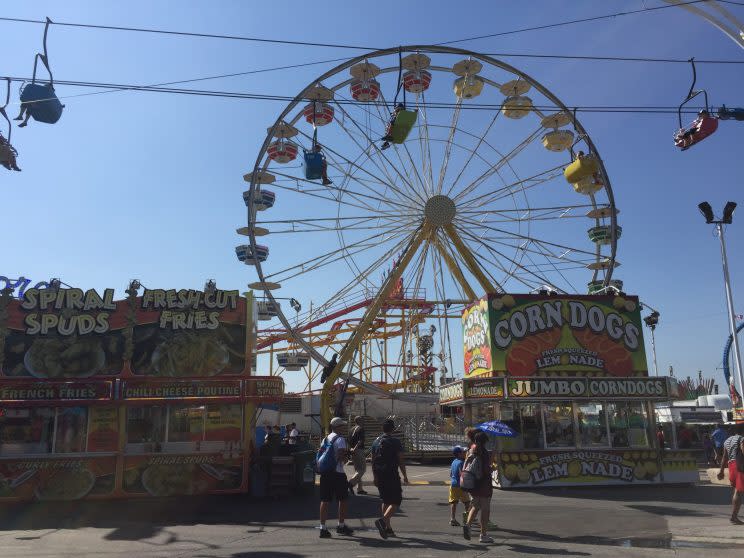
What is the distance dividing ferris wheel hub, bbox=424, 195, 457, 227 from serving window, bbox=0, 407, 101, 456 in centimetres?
1184

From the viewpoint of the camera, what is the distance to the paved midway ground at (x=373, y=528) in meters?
7.41

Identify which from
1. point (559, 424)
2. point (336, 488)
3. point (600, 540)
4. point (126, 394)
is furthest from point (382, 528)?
point (559, 424)

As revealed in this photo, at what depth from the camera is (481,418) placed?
15.6m

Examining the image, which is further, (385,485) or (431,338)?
(431,338)

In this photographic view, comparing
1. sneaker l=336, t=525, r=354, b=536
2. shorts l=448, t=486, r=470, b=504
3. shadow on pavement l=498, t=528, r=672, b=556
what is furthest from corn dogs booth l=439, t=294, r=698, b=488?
sneaker l=336, t=525, r=354, b=536

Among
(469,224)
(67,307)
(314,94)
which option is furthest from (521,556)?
(314,94)

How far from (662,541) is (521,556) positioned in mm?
2108

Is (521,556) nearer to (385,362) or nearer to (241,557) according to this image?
(241,557)

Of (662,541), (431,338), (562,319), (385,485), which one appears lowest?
(662,541)

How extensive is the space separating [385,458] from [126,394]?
718cm

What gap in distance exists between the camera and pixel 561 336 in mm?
15094

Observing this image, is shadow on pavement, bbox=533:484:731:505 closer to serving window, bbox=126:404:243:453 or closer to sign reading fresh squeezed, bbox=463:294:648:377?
sign reading fresh squeezed, bbox=463:294:648:377

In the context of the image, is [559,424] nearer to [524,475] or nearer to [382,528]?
[524,475]

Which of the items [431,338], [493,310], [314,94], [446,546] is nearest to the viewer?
[446,546]
